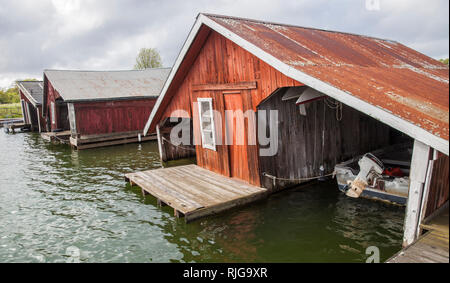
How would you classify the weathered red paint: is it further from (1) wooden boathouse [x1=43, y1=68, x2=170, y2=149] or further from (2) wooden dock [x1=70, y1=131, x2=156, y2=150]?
(2) wooden dock [x1=70, y1=131, x2=156, y2=150]

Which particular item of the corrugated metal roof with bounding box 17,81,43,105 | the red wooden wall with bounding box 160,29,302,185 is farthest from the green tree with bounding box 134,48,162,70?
the red wooden wall with bounding box 160,29,302,185

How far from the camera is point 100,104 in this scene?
22.0 meters

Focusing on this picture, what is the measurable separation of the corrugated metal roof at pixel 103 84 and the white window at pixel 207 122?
12858 mm

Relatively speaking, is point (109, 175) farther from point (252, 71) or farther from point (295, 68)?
point (295, 68)

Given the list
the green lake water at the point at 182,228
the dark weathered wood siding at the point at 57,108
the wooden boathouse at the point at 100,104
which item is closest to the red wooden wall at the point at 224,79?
the green lake water at the point at 182,228

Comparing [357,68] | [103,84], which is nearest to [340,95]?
[357,68]

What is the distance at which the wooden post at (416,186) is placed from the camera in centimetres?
528

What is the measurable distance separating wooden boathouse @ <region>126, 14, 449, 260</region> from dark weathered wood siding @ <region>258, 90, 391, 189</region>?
33 millimetres

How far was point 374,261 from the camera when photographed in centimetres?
617

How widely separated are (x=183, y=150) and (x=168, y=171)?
419 cm

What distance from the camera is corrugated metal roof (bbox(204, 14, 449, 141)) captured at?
5.62 metres

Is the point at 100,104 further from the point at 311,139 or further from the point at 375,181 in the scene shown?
the point at 375,181

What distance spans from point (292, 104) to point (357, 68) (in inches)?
81.9

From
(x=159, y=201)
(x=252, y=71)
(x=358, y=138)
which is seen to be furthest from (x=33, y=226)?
(x=358, y=138)
